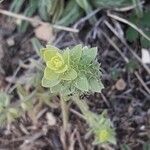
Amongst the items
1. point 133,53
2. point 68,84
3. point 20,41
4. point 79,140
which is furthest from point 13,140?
point 68,84

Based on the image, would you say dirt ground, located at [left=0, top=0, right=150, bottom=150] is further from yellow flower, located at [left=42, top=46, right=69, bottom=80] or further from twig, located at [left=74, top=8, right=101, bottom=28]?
yellow flower, located at [left=42, top=46, right=69, bottom=80]

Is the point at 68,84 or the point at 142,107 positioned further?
the point at 142,107

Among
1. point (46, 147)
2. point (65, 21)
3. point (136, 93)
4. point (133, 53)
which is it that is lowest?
point (46, 147)

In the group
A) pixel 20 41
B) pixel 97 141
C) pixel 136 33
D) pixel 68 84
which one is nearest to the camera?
pixel 68 84

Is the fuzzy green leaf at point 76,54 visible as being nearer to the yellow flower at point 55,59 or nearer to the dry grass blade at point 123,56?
the yellow flower at point 55,59

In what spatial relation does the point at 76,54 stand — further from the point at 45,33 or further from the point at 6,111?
the point at 45,33

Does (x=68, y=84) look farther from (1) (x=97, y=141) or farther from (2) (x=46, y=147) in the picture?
(2) (x=46, y=147)

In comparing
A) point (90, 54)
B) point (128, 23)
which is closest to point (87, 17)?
point (128, 23)
